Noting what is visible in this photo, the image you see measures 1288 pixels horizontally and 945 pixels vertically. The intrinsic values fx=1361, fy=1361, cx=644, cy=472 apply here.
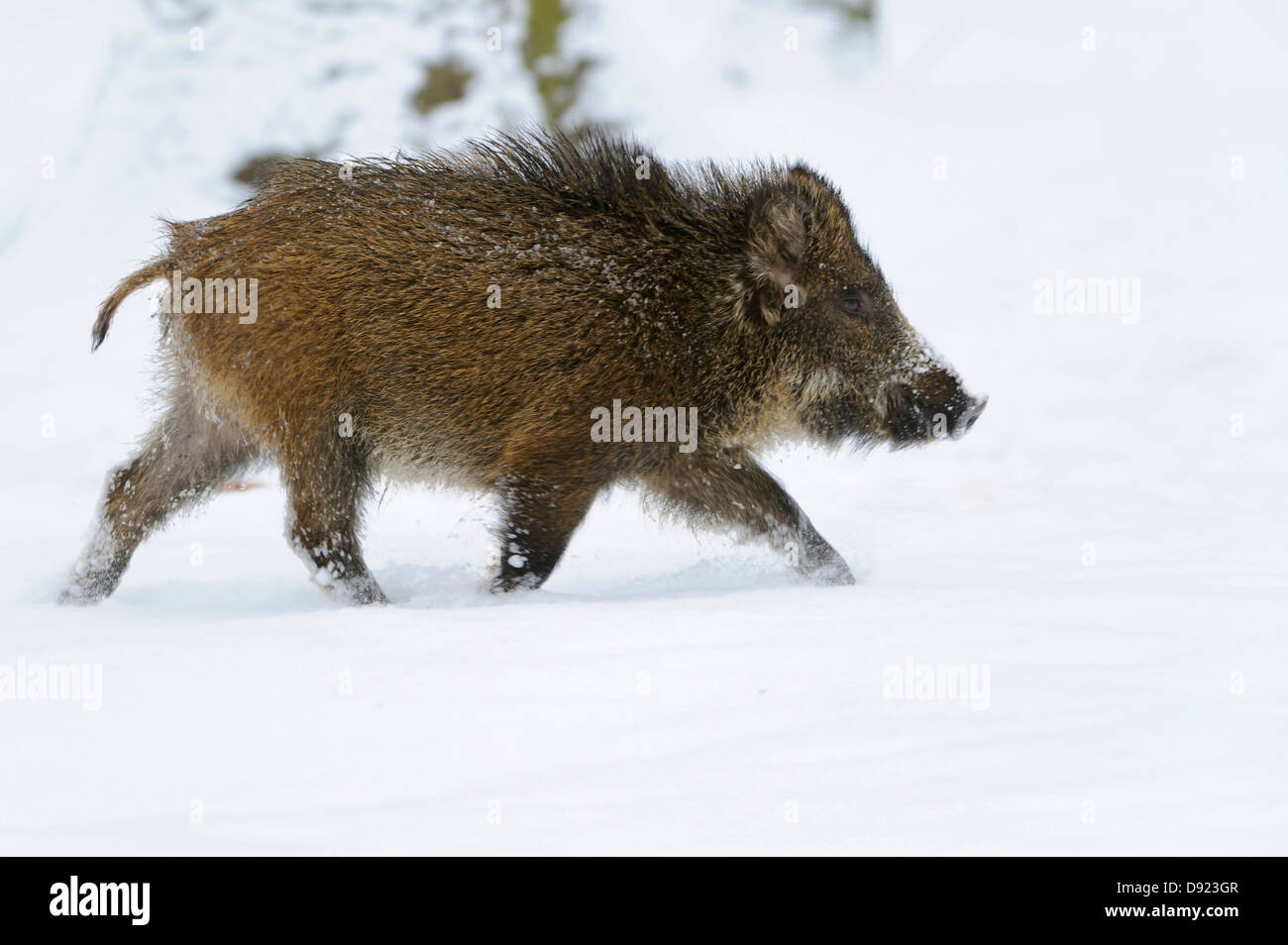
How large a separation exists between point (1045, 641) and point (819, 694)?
2.44ft

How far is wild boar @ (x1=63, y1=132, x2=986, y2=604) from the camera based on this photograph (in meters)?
4.75

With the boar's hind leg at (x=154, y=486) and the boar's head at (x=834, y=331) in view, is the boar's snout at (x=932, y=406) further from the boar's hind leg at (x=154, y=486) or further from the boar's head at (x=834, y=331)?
the boar's hind leg at (x=154, y=486)

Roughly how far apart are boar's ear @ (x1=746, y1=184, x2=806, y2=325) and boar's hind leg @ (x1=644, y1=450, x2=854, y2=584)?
573mm

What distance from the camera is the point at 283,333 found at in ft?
15.5

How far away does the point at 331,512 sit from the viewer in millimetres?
4891

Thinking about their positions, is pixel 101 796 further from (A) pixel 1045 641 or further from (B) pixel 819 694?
(A) pixel 1045 641

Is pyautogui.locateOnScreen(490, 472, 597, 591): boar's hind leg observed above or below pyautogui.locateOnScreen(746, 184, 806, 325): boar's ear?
below

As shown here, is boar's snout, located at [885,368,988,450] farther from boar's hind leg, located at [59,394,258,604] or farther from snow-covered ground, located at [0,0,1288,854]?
boar's hind leg, located at [59,394,258,604]

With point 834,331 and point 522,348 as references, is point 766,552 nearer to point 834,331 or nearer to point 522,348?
point 834,331

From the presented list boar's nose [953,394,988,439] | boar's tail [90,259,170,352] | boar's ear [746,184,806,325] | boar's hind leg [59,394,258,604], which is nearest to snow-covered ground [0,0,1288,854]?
boar's hind leg [59,394,258,604]

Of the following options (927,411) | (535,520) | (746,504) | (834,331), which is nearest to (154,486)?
(535,520)

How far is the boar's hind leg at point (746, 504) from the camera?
4988mm

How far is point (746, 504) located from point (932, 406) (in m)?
0.79

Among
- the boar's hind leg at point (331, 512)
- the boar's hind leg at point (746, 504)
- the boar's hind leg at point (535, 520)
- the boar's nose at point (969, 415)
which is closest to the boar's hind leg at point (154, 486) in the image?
the boar's hind leg at point (331, 512)
